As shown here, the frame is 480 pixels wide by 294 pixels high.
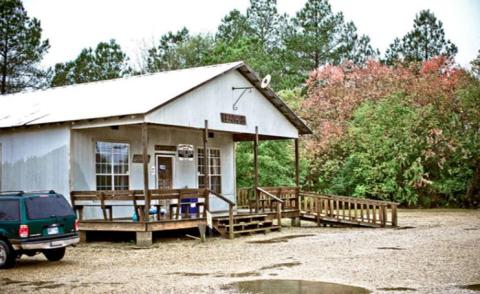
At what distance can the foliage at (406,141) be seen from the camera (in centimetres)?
3161

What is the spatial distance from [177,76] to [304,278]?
38.2 ft

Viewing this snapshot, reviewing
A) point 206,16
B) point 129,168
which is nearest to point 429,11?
point 206,16

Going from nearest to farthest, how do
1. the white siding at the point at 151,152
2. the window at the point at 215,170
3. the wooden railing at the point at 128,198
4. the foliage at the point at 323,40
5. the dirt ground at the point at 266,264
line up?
the dirt ground at the point at 266,264 → the wooden railing at the point at 128,198 → the white siding at the point at 151,152 → the window at the point at 215,170 → the foliage at the point at 323,40

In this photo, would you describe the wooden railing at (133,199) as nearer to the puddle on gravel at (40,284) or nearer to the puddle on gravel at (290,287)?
the puddle on gravel at (40,284)

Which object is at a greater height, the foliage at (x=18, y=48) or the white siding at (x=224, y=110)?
the foliage at (x=18, y=48)

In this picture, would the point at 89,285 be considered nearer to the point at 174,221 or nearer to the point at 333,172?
the point at 174,221

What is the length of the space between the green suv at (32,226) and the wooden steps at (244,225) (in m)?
6.16

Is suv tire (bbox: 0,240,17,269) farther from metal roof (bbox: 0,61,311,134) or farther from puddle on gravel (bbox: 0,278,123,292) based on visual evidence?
metal roof (bbox: 0,61,311,134)

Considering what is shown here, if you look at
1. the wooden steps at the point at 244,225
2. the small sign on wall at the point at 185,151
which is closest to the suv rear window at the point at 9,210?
the wooden steps at the point at 244,225

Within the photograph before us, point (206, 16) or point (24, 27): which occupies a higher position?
point (206, 16)

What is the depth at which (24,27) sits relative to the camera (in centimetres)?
4228

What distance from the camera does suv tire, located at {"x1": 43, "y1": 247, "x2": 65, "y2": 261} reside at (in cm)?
1488

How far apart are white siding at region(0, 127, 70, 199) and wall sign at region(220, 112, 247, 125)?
498cm

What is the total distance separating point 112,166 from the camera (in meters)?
19.9
